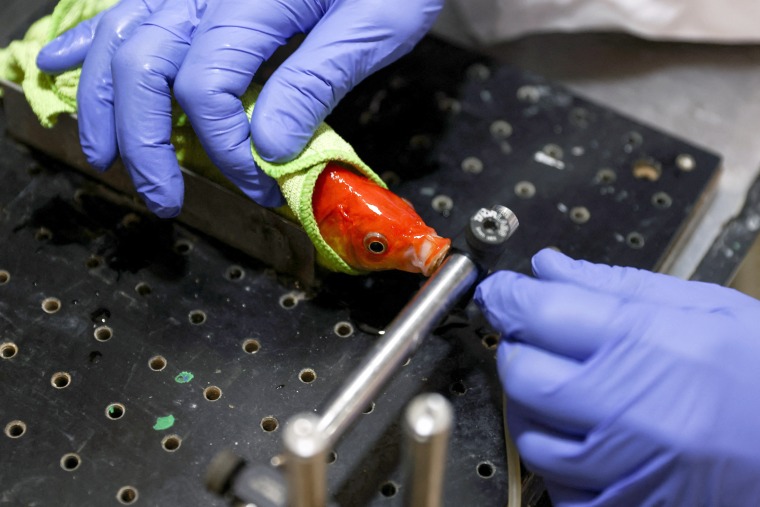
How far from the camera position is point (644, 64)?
165 cm

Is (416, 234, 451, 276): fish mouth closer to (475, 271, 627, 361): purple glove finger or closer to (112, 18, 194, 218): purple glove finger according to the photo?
(475, 271, 627, 361): purple glove finger

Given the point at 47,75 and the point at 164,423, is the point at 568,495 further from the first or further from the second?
the point at 47,75

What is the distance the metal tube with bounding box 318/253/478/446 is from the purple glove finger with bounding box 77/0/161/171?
1.58 ft

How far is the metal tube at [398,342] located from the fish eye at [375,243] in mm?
95

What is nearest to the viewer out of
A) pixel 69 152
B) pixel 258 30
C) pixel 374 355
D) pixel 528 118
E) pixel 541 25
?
pixel 374 355

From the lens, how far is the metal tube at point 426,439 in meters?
0.64

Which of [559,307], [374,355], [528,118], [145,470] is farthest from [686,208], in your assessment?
[145,470]

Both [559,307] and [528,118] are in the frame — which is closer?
[559,307]

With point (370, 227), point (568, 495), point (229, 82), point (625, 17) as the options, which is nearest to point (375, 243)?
point (370, 227)

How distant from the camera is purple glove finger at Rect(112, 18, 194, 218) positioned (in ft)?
3.43

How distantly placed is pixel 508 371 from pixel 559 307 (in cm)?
9

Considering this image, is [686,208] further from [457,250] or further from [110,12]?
[110,12]

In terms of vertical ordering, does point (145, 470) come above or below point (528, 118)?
below

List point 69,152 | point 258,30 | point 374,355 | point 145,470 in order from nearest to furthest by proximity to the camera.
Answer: point 374,355, point 145,470, point 258,30, point 69,152
